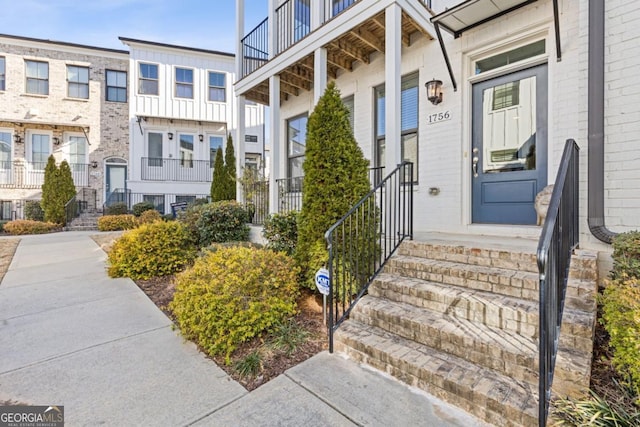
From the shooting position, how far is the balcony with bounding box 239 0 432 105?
453 cm

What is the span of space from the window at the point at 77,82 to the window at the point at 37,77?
2.48 ft

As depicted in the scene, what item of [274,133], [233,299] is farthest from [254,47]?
[233,299]

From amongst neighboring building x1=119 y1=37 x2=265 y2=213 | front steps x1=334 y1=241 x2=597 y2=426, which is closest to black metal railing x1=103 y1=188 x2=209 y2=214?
neighboring building x1=119 y1=37 x2=265 y2=213

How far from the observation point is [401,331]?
2592 millimetres

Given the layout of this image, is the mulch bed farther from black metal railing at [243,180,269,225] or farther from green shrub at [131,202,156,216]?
green shrub at [131,202,156,216]

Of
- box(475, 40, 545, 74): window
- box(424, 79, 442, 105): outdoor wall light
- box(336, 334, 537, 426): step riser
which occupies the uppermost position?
box(475, 40, 545, 74): window

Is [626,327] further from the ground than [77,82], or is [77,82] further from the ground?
[77,82]

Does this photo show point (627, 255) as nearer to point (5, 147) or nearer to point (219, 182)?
point (219, 182)

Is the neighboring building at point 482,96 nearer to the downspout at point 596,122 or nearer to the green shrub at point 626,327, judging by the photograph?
the downspout at point 596,122

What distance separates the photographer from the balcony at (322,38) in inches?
178

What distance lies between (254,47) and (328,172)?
526 cm

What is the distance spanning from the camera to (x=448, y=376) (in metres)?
2.02

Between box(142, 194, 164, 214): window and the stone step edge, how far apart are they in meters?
13.6

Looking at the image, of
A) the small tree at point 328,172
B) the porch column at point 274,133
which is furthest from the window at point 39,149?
the small tree at point 328,172
